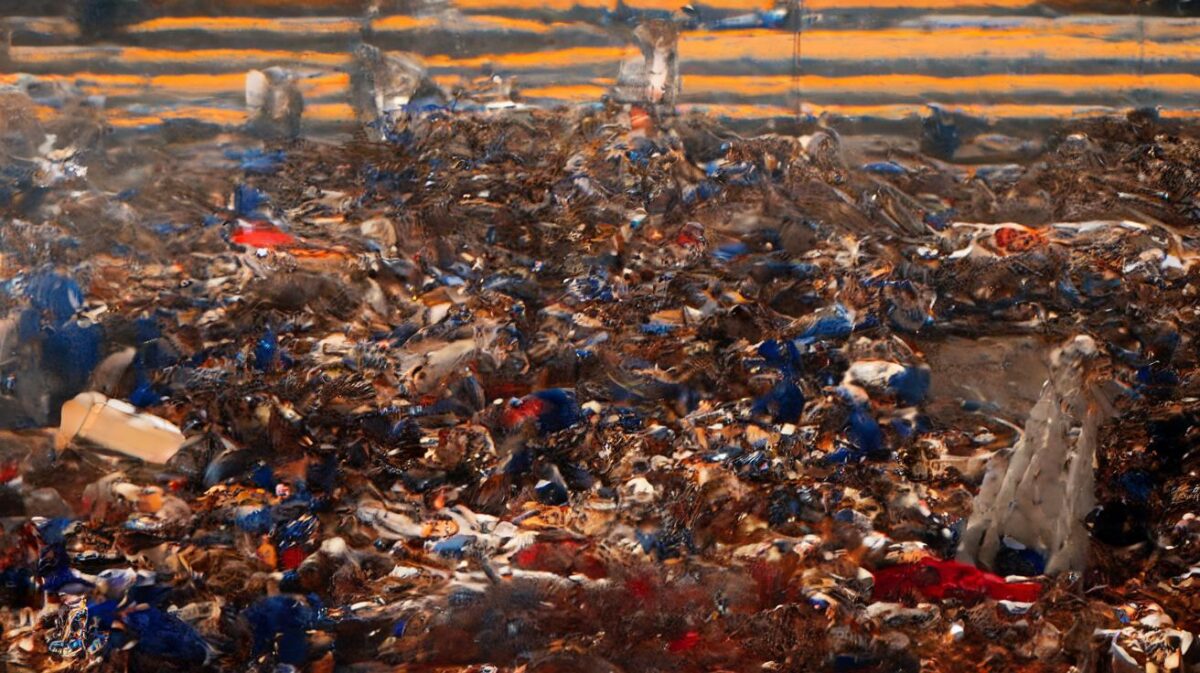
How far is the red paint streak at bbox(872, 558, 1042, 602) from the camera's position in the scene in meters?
2.11

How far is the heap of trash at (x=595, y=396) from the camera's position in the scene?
2043 millimetres

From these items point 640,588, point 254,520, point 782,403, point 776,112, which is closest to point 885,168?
point 776,112

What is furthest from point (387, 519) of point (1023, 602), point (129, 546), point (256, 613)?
point (1023, 602)

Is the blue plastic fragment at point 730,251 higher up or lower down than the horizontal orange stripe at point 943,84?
lower down

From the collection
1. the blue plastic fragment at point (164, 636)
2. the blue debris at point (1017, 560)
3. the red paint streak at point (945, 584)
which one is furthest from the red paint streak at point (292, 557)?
the blue debris at point (1017, 560)

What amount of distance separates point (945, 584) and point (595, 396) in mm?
817

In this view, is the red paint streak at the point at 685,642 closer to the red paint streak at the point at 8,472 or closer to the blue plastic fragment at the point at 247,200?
the red paint streak at the point at 8,472

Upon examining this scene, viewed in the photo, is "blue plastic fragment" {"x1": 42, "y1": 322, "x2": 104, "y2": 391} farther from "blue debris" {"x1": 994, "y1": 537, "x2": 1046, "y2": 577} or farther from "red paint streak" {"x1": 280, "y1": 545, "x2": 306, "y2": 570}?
"blue debris" {"x1": 994, "y1": 537, "x2": 1046, "y2": 577}

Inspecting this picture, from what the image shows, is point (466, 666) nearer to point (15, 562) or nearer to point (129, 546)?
point (129, 546)

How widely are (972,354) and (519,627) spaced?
4.10 feet

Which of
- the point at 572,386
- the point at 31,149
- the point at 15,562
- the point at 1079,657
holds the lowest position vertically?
the point at 1079,657

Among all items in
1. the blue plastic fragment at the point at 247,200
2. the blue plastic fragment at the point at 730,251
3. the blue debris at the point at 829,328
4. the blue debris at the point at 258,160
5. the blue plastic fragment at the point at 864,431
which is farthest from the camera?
the blue debris at the point at 258,160

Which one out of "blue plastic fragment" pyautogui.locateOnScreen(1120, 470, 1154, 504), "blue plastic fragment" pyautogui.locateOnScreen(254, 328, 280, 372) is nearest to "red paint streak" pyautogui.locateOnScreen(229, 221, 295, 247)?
"blue plastic fragment" pyautogui.locateOnScreen(254, 328, 280, 372)

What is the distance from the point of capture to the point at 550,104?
312 cm
